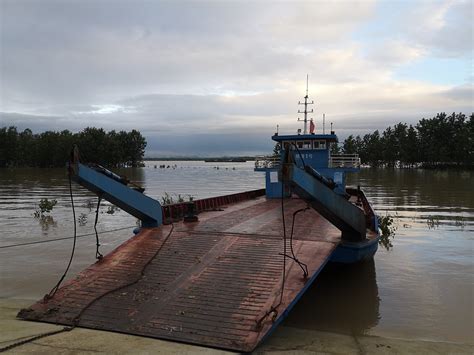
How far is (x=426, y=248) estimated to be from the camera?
12.6 m

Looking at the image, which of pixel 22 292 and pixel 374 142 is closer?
pixel 22 292

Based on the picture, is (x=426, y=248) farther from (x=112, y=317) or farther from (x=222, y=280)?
(x=112, y=317)

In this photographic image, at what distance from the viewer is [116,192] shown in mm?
8203

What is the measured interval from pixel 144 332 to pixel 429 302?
18.3ft

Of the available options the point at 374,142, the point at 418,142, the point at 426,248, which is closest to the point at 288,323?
the point at 426,248

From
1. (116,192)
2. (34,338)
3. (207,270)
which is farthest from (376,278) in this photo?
(34,338)

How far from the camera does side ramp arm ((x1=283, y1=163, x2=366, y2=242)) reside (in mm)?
6695

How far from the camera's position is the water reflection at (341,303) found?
22.7ft

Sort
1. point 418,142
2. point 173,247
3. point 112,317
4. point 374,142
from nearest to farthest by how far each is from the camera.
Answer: point 112,317 → point 173,247 → point 418,142 → point 374,142

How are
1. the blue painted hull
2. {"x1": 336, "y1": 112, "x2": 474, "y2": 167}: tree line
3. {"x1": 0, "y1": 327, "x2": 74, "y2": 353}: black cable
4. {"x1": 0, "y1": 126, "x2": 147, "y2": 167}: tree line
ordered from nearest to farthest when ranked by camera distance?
{"x1": 0, "y1": 327, "x2": 74, "y2": 353}: black cable, the blue painted hull, {"x1": 336, "y1": 112, "x2": 474, "y2": 167}: tree line, {"x1": 0, "y1": 126, "x2": 147, "y2": 167}: tree line

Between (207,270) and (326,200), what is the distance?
2496 millimetres

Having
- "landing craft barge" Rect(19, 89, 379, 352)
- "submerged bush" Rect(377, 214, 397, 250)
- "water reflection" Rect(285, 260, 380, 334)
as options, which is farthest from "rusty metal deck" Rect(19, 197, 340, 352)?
A: "submerged bush" Rect(377, 214, 397, 250)

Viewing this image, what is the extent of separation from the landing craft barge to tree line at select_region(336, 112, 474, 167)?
79816 mm

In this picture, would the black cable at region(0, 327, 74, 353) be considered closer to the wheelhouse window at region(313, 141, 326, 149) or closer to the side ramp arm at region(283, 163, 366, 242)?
the side ramp arm at region(283, 163, 366, 242)
